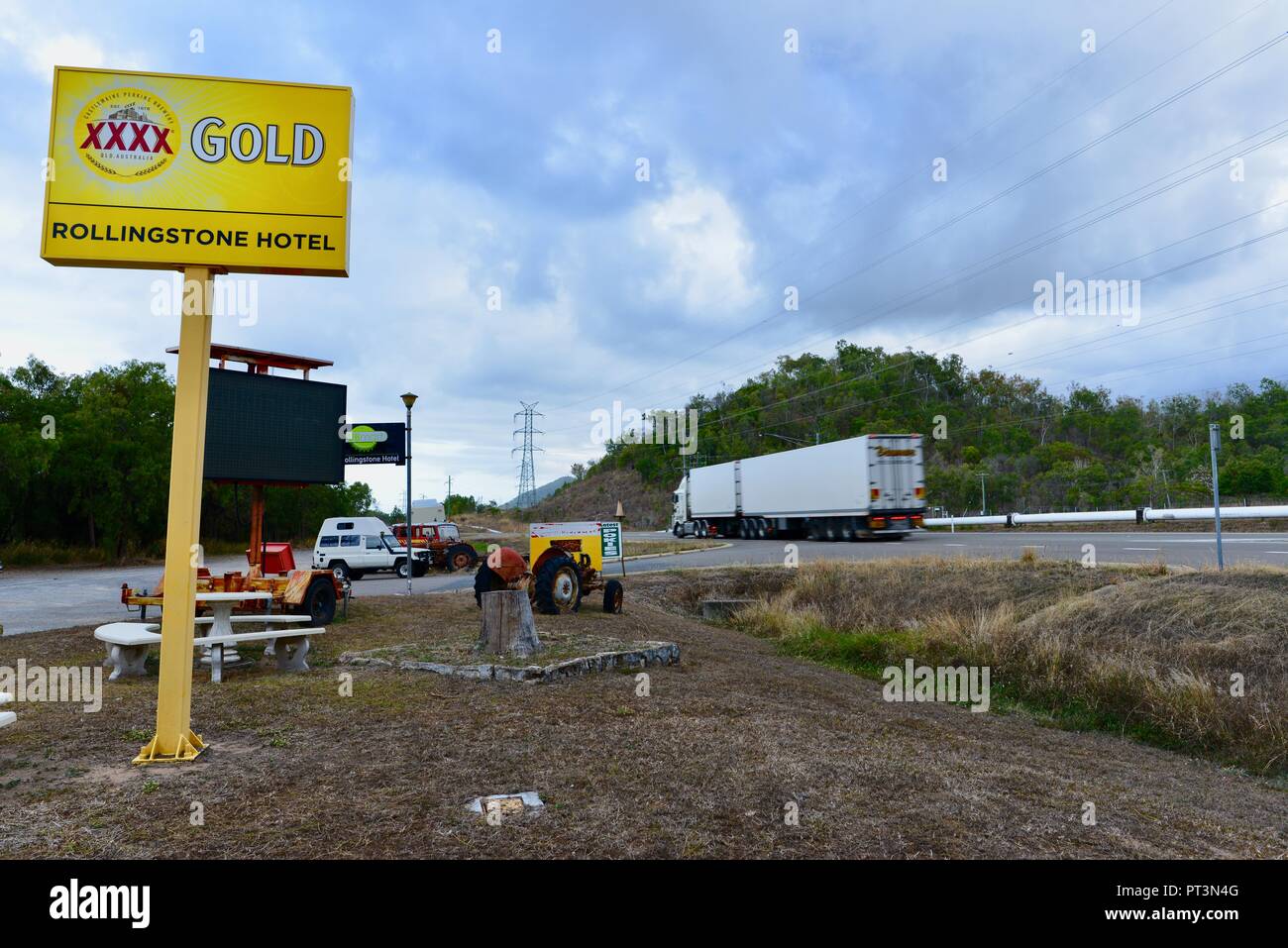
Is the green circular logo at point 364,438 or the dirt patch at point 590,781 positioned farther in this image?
the green circular logo at point 364,438

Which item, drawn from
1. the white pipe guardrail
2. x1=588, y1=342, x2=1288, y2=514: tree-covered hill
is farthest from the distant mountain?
the white pipe guardrail

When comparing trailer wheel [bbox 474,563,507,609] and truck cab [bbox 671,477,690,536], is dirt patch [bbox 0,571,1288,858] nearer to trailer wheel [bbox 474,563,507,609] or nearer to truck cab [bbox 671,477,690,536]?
trailer wheel [bbox 474,563,507,609]

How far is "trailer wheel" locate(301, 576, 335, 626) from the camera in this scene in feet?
40.9

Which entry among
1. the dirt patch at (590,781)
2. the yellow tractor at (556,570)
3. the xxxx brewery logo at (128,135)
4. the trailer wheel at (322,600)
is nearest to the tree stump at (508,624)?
the dirt patch at (590,781)

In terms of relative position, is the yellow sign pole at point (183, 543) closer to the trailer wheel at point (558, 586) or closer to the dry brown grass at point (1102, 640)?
the trailer wheel at point (558, 586)

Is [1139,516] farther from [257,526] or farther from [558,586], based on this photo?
[257,526]

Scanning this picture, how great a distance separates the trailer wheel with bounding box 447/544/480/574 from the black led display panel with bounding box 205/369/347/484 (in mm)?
15821

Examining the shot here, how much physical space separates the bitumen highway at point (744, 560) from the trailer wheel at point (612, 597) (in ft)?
20.7

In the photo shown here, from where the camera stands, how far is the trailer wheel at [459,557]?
2872 centimetres

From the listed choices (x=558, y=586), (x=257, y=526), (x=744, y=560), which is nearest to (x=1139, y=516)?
(x=744, y=560)

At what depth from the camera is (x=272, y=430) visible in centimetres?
1255

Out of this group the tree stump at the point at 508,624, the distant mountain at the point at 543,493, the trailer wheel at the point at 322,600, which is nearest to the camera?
the tree stump at the point at 508,624

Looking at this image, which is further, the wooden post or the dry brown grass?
the wooden post

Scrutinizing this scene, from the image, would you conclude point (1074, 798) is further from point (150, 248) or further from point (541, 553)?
point (541, 553)
